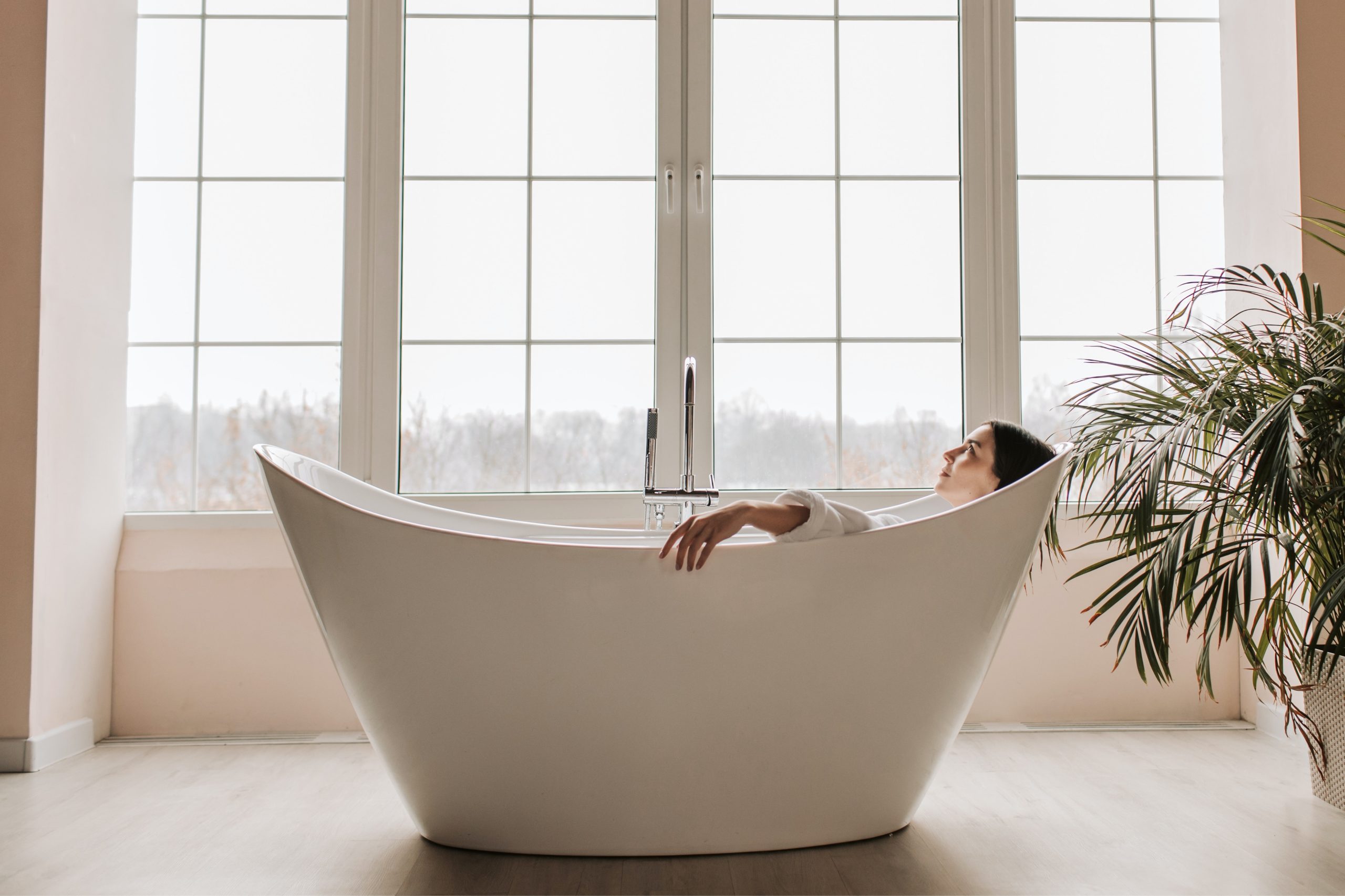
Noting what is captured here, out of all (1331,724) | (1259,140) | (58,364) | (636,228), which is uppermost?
(1259,140)

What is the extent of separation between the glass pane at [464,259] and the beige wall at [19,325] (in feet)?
2.73

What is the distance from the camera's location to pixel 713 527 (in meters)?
1.27

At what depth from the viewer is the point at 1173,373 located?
170cm

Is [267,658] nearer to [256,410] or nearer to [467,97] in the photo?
[256,410]

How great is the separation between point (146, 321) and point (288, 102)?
2.34ft

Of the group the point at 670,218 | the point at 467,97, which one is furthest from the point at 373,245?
the point at 670,218

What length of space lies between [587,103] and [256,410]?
4.03 ft

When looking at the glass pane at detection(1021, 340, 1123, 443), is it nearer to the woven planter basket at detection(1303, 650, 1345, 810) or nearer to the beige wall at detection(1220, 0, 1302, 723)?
the beige wall at detection(1220, 0, 1302, 723)

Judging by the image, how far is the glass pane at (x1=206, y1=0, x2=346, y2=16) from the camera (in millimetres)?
2471

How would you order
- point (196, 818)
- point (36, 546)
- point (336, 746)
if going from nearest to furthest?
point (196, 818) → point (36, 546) → point (336, 746)

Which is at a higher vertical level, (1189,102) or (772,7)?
(772,7)

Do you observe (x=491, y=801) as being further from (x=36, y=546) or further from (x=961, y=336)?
(x=961, y=336)

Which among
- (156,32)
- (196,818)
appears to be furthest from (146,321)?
(196,818)

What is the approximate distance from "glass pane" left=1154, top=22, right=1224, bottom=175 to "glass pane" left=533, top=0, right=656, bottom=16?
1468mm
